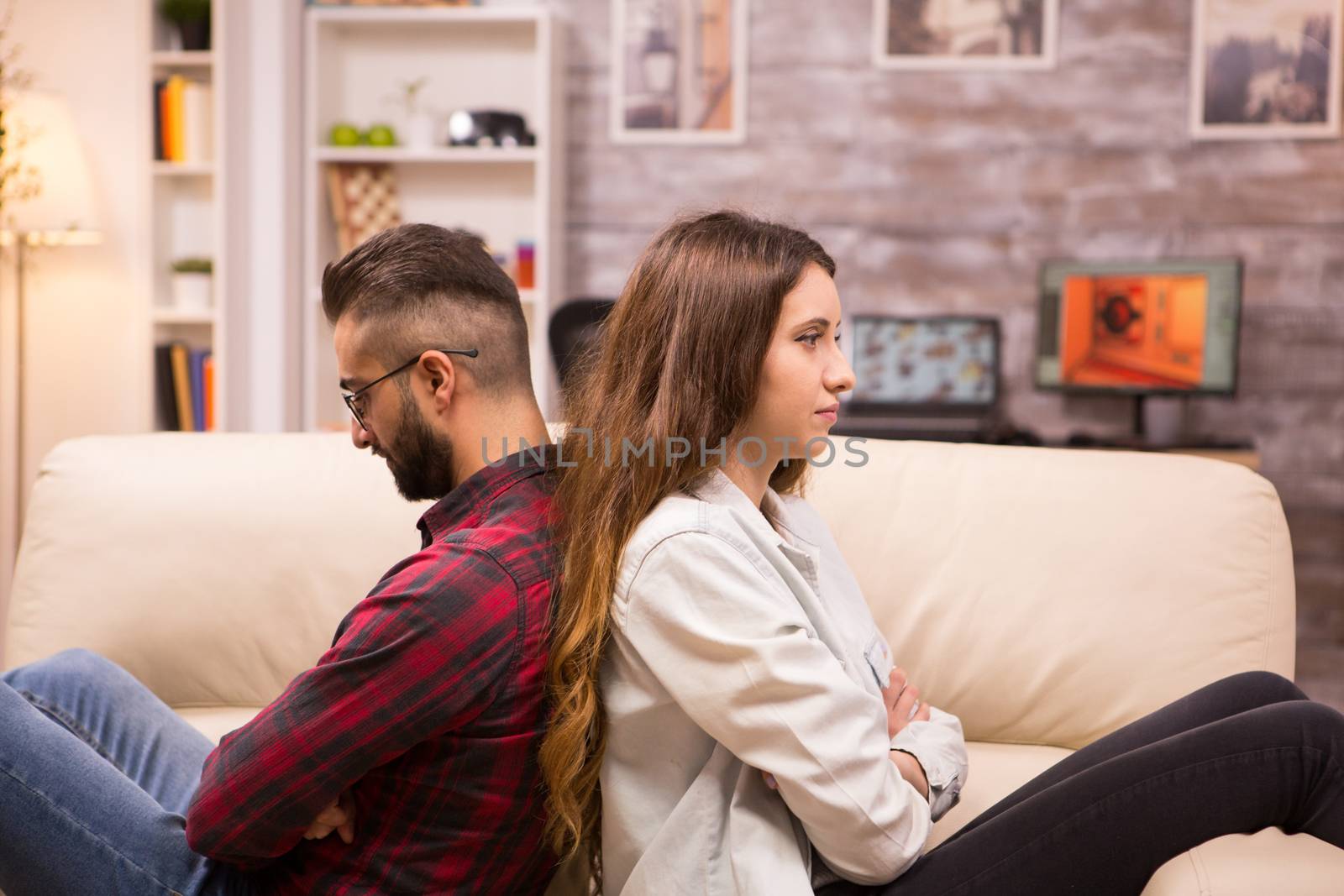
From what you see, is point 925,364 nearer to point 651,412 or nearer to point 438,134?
point 438,134

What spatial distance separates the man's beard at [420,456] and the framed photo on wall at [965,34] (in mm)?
3291

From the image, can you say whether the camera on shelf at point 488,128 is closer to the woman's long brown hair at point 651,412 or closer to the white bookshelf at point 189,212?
the white bookshelf at point 189,212

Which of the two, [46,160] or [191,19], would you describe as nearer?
[46,160]

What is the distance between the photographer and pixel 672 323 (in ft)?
4.25

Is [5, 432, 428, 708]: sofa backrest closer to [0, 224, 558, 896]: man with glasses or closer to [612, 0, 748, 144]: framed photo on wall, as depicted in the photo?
[0, 224, 558, 896]: man with glasses

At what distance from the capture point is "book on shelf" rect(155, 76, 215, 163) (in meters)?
3.95

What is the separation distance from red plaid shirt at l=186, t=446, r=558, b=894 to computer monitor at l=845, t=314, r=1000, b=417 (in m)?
2.89

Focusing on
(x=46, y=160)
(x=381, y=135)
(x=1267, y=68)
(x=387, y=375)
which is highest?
(x=1267, y=68)

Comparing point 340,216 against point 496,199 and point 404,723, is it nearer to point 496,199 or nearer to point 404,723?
point 496,199

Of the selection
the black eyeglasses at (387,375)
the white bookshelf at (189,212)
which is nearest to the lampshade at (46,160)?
the white bookshelf at (189,212)

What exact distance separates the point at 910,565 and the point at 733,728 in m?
0.79

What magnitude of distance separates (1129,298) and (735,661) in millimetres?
3208

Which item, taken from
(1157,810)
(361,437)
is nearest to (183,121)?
(361,437)

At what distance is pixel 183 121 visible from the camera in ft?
13.0
